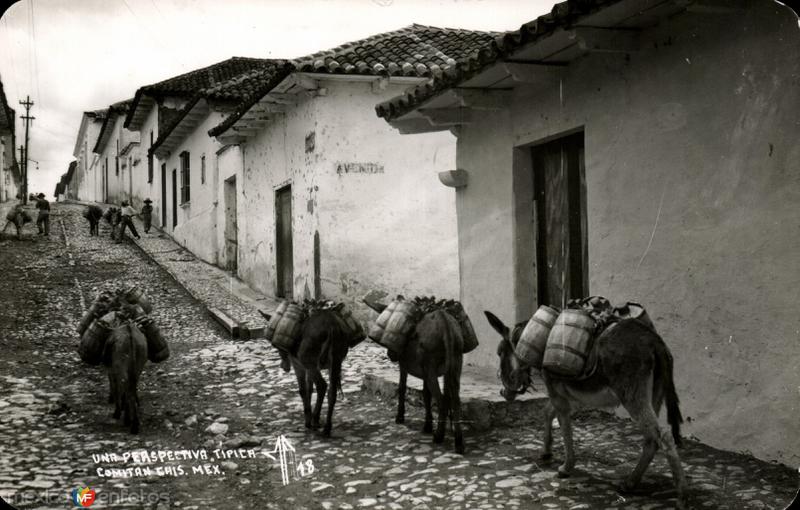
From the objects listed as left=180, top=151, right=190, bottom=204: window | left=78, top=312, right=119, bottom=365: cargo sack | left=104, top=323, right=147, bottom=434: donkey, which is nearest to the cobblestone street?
left=104, top=323, right=147, bottom=434: donkey

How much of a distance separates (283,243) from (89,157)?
122 feet

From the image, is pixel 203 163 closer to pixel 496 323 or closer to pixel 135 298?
pixel 135 298

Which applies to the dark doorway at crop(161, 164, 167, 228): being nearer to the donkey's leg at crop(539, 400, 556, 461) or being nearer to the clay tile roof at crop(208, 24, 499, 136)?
the clay tile roof at crop(208, 24, 499, 136)

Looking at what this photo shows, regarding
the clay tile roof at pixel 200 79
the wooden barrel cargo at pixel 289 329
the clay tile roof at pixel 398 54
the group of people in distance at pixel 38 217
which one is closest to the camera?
the wooden barrel cargo at pixel 289 329

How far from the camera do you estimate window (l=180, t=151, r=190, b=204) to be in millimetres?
22172

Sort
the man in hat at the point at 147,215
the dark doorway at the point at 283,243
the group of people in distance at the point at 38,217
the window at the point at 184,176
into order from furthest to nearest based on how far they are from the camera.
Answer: the man in hat at the point at 147,215 → the window at the point at 184,176 → the group of people in distance at the point at 38,217 → the dark doorway at the point at 283,243

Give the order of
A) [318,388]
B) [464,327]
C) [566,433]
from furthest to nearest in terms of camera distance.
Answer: [318,388] < [464,327] < [566,433]

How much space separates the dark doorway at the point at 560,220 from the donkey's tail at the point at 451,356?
165 cm

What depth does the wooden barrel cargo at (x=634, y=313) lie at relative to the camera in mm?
4086

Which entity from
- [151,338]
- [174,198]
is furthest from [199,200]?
[151,338]

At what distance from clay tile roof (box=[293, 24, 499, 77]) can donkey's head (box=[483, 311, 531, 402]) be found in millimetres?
5728

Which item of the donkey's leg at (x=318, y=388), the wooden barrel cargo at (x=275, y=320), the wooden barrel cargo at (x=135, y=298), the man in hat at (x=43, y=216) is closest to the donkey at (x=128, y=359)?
the wooden barrel cargo at (x=135, y=298)

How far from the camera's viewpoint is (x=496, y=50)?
5.88 m

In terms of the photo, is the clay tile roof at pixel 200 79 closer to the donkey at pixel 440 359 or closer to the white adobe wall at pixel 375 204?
the white adobe wall at pixel 375 204
